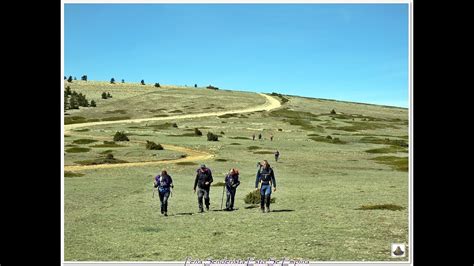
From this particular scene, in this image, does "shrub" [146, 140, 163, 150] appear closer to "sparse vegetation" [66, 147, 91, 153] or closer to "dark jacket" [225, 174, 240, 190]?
"sparse vegetation" [66, 147, 91, 153]

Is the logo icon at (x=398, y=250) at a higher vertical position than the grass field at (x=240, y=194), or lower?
lower

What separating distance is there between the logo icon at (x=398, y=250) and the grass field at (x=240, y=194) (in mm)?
309

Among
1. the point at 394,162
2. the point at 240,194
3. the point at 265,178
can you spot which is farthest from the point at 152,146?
the point at 265,178

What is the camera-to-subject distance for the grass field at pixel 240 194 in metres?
22.6

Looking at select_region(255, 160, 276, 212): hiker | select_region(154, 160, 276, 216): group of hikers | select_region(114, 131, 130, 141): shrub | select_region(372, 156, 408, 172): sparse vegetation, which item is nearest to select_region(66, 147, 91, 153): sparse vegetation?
select_region(114, 131, 130, 141): shrub

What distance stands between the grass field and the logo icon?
0.31 meters

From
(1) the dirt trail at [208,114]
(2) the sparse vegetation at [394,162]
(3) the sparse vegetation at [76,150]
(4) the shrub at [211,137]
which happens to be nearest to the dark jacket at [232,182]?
(2) the sparse vegetation at [394,162]

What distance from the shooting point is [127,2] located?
25.0 meters

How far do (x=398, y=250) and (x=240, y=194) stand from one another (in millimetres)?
12603

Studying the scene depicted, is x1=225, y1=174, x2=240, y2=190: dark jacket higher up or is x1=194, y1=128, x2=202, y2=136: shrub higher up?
x1=194, y1=128, x2=202, y2=136: shrub

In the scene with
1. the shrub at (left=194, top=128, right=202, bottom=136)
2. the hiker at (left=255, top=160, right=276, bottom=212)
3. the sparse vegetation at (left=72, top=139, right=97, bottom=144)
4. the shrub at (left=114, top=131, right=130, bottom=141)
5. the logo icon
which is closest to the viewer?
the logo icon

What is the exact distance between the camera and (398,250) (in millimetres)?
22656

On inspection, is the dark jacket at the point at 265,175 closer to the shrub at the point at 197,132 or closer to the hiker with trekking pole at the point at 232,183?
the hiker with trekking pole at the point at 232,183

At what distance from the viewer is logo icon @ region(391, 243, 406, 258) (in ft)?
73.9
